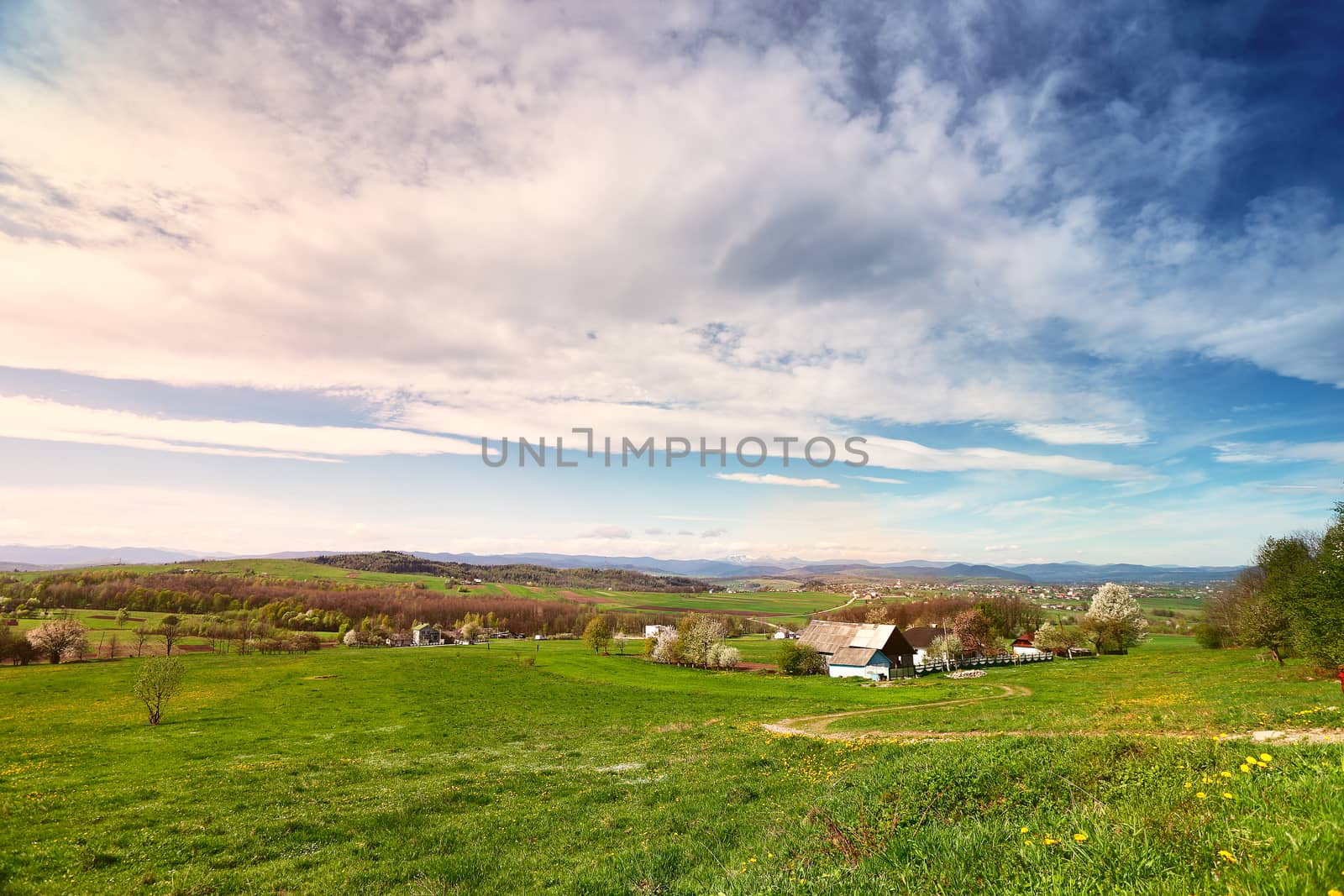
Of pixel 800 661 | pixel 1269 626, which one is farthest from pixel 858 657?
pixel 1269 626

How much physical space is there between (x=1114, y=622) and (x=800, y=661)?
62.1 m

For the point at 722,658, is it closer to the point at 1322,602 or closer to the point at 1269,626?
the point at 1269,626

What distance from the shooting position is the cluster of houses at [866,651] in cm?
8338

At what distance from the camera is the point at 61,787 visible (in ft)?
77.4

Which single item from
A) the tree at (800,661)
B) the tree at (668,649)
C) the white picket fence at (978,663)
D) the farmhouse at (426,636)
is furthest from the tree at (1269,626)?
the farmhouse at (426,636)

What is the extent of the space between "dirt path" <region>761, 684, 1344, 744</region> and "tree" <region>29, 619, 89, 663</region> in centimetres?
11906

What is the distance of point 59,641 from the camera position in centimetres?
8831

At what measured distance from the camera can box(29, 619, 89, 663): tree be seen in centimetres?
8675

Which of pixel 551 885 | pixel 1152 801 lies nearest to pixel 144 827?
pixel 551 885

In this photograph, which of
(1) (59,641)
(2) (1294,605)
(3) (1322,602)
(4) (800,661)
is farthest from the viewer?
(1) (59,641)

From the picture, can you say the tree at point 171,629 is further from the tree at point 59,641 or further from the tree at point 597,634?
the tree at point 597,634

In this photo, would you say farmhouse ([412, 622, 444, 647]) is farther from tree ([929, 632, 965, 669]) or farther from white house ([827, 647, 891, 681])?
tree ([929, 632, 965, 669])

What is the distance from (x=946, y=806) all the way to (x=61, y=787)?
35.6 m

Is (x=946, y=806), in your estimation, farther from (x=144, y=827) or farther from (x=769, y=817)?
(x=144, y=827)
